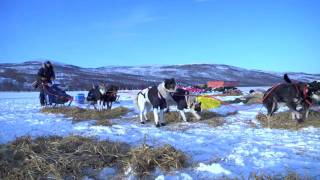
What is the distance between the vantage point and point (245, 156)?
6.44 m

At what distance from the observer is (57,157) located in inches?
230

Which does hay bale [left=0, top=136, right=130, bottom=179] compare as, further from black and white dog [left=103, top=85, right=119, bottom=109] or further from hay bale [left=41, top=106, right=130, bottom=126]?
black and white dog [left=103, top=85, right=119, bottom=109]

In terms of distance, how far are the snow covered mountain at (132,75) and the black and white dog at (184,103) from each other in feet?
89.0

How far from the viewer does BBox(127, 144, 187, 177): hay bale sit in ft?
18.5

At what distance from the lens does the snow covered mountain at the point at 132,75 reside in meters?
42.2

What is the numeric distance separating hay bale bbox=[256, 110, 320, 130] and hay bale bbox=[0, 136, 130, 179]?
14.2ft

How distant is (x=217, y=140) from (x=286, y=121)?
9.99 feet

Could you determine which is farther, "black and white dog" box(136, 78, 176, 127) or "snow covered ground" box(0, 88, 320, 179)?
"black and white dog" box(136, 78, 176, 127)

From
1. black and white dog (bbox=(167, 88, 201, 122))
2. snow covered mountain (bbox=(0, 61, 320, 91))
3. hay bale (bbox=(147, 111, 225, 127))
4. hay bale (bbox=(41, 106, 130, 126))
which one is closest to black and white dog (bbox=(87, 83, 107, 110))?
hay bale (bbox=(41, 106, 130, 126))

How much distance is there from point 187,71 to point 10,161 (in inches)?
2810

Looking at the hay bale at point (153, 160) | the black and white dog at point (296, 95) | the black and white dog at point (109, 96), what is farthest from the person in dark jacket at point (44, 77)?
the hay bale at point (153, 160)

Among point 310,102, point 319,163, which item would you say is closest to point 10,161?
point 319,163

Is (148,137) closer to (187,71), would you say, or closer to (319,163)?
(319,163)

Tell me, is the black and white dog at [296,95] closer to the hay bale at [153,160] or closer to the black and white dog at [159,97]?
the black and white dog at [159,97]
